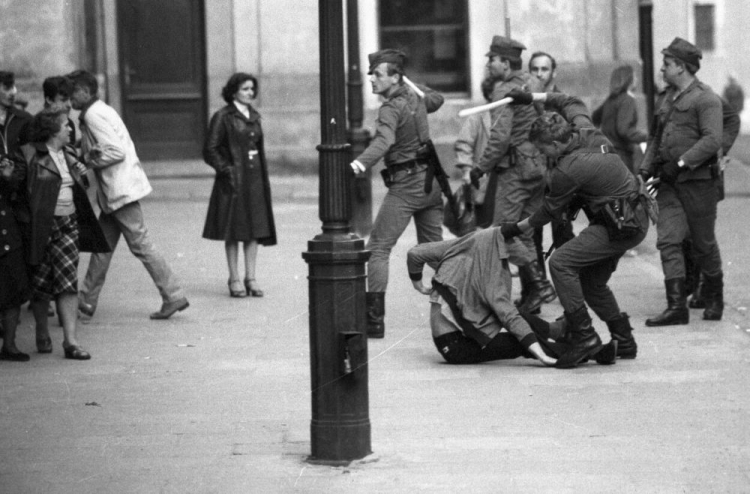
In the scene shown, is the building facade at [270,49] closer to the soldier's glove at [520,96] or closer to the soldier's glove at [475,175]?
the soldier's glove at [475,175]

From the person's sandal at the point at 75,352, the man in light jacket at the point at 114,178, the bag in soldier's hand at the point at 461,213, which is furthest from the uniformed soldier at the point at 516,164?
the person's sandal at the point at 75,352

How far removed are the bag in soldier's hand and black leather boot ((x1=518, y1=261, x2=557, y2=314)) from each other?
0.61 metres

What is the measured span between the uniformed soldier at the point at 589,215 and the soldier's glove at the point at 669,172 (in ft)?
4.17

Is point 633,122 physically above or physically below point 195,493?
above

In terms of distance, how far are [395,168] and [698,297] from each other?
2.60 m

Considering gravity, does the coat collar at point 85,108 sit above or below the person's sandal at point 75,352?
above

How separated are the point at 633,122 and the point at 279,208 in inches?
207

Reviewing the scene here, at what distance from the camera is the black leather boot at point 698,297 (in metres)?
10.7

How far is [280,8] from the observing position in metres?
20.0

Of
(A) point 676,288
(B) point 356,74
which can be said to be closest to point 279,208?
(B) point 356,74

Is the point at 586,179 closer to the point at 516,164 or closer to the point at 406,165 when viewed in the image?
the point at 406,165

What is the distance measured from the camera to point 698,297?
1084 centimetres

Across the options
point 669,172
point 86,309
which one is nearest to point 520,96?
point 669,172

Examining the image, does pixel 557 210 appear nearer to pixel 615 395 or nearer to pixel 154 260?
pixel 615 395
